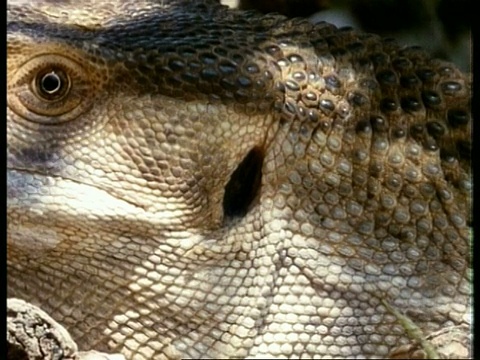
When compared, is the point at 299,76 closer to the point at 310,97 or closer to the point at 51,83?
the point at 310,97

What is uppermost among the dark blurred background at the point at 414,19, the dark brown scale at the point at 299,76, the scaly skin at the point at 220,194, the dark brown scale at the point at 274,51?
the dark blurred background at the point at 414,19

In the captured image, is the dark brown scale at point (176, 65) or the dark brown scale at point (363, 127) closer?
the dark brown scale at point (176, 65)

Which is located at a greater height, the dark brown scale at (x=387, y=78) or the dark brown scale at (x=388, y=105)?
the dark brown scale at (x=387, y=78)

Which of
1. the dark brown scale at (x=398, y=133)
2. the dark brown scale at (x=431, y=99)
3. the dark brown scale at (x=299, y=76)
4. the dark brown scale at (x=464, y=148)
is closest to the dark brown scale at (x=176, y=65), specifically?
the dark brown scale at (x=299, y=76)

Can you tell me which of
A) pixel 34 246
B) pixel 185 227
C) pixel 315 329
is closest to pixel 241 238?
pixel 185 227

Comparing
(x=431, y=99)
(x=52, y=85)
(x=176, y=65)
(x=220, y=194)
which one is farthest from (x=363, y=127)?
(x=52, y=85)

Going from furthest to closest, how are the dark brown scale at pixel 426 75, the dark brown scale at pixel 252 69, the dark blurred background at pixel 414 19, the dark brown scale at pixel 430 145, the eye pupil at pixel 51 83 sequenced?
the dark blurred background at pixel 414 19 → the dark brown scale at pixel 426 75 → the dark brown scale at pixel 430 145 → the dark brown scale at pixel 252 69 → the eye pupil at pixel 51 83

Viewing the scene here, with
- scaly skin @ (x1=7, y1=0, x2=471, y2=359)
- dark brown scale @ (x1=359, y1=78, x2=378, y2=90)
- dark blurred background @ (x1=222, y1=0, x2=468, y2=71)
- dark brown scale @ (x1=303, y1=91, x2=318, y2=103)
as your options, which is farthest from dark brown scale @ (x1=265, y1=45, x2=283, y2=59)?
dark blurred background @ (x1=222, y1=0, x2=468, y2=71)

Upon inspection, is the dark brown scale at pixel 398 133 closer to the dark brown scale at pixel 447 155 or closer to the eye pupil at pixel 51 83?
the dark brown scale at pixel 447 155
